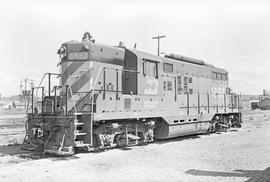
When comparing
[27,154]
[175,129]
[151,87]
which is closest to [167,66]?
[151,87]

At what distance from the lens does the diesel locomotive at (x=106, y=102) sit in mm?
10055

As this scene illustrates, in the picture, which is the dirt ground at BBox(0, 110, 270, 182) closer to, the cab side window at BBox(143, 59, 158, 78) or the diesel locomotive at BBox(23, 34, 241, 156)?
the diesel locomotive at BBox(23, 34, 241, 156)

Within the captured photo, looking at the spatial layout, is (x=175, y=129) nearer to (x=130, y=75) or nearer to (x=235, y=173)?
(x=130, y=75)

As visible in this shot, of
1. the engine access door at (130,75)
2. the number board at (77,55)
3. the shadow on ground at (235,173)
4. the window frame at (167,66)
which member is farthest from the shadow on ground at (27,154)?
the window frame at (167,66)

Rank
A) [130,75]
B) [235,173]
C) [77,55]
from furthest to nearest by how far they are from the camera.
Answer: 1. [130,75]
2. [77,55]
3. [235,173]

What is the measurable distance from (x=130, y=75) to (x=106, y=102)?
205 cm

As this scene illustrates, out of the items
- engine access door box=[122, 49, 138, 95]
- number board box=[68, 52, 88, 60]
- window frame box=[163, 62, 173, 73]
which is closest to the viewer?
number board box=[68, 52, 88, 60]

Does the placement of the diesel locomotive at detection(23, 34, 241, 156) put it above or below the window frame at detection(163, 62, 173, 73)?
below

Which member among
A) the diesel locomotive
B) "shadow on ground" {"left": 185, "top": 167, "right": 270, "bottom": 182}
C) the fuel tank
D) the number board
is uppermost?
the number board

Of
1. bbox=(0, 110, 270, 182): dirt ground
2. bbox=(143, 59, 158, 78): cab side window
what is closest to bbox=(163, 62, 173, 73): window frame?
bbox=(143, 59, 158, 78): cab side window

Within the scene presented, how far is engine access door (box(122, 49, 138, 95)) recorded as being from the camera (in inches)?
469

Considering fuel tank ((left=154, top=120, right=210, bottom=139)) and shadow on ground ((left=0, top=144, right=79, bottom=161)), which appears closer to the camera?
shadow on ground ((left=0, top=144, right=79, bottom=161))

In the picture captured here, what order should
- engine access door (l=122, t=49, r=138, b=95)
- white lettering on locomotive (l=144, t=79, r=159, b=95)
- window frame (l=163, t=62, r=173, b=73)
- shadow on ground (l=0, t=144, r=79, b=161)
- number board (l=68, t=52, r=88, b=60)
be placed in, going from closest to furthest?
shadow on ground (l=0, t=144, r=79, b=161) < number board (l=68, t=52, r=88, b=60) < engine access door (l=122, t=49, r=138, b=95) < white lettering on locomotive (l=144, t=79, r=159, b=95) < window frame (l=163, t=62, r=173, b=73)

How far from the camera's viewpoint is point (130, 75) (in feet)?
39.8
